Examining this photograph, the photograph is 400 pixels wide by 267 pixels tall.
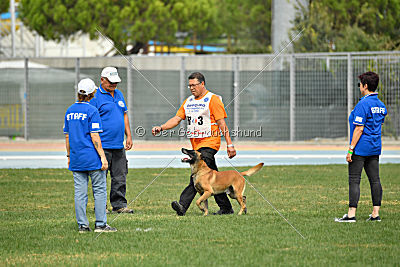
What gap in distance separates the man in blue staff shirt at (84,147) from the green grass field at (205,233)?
0.38m

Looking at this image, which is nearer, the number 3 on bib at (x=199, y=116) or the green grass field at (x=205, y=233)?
the green grass field at (x=205, y=233)

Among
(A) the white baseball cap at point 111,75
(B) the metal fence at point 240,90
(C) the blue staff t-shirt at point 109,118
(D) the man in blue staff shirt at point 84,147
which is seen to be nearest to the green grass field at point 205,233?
(D) the man in blue staff shirt at point 84,147

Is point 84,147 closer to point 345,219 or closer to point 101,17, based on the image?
point 345,219

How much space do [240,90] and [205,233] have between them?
57.0 ft

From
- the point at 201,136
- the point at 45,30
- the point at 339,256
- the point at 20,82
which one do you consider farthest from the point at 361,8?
the point at 339,256

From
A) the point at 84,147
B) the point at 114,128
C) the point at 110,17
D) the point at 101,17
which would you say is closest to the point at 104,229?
the point at 84,147

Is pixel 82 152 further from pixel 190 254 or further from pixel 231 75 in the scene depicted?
pixel 231 75

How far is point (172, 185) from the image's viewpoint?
13203mm

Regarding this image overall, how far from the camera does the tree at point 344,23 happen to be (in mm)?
27312

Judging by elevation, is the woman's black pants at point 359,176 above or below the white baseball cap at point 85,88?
below

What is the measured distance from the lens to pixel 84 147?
8078mm

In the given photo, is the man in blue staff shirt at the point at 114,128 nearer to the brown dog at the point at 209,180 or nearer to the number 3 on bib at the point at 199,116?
the number 3 on bib at the point at 199,116

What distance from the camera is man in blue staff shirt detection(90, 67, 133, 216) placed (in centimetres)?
972

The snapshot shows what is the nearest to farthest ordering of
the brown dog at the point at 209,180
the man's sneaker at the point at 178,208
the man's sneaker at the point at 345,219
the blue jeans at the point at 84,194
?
the blue jeans at the point at 84,194 → the man's sneaker at the point at 345,219 → the brown dog at the point at 209,180 → the man's sneaker at the point at 178,208
